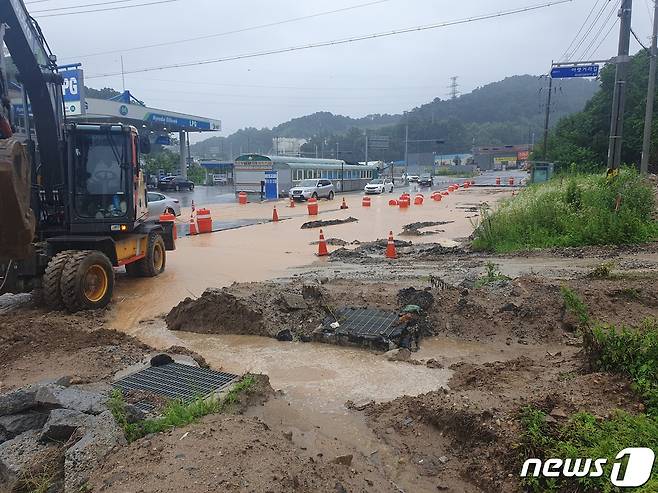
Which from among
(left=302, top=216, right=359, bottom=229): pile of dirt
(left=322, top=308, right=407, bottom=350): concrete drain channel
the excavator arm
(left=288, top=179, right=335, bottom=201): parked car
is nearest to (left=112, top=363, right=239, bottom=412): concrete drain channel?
the excavator arm

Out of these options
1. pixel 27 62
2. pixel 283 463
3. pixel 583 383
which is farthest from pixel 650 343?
pixel 27 62

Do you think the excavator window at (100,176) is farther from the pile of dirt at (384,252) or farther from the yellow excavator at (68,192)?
the pile of dirt at (384,252)

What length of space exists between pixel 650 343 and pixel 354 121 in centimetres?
19716

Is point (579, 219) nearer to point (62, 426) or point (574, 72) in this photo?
point (574, 72)

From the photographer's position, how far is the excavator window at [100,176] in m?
9.80

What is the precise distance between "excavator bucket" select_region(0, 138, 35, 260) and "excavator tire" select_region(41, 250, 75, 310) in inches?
177

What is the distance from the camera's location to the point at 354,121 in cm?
19588

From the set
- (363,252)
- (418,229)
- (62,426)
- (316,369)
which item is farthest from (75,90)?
(62,426)

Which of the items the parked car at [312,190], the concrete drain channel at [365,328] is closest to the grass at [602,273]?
the concrete drain channel at [365,328]

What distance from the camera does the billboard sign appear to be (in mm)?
18875

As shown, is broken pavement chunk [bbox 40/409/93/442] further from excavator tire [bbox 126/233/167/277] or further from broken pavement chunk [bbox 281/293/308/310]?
excavator tire [bbox 126/233/167/277]

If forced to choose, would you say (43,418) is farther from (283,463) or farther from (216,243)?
(216,243)

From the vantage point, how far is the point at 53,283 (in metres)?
8.49

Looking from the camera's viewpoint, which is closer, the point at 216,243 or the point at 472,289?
the point at 472,289
